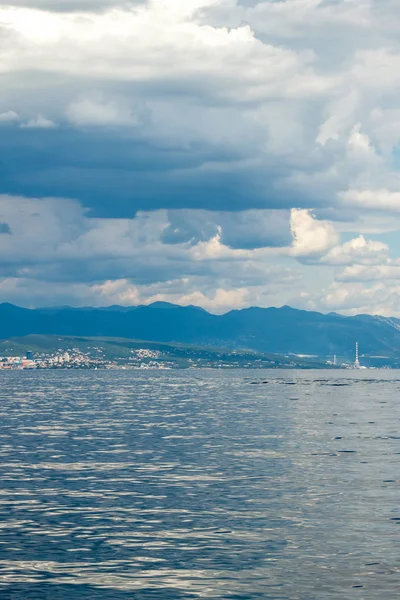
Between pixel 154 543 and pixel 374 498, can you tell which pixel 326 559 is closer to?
pixel 154 543

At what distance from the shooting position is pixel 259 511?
225ft

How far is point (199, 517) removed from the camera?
216 ft

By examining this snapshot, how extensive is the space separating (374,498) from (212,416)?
104215mm

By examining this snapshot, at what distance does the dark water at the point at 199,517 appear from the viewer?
158ft

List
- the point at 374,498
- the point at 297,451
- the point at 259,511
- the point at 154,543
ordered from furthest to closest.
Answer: the point at 297,451, the point at 374,498, the point at 259,511, the point at 154,543

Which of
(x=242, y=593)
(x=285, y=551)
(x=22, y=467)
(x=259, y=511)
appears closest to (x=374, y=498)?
(x=259, y=511)

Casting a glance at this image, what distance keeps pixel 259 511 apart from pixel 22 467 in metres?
34.6

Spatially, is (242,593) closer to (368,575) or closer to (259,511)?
(368,575)

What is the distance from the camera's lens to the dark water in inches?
1893

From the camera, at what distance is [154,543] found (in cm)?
5750

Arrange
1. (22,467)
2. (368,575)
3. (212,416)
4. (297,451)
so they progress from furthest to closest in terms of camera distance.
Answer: (212,416) → (297,451) → (22,467) → (368,575)

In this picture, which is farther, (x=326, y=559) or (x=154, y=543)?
(x=154, y=543)

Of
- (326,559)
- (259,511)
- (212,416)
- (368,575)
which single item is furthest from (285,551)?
(212,416)

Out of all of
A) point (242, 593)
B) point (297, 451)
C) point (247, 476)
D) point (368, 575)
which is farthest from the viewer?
point (297, 451)
